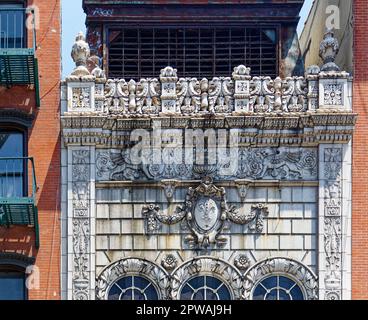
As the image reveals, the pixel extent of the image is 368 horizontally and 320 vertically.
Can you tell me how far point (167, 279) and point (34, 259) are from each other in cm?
352

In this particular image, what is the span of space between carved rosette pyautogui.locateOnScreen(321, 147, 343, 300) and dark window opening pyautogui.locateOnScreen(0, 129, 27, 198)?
7.97 metres

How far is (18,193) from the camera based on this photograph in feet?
149

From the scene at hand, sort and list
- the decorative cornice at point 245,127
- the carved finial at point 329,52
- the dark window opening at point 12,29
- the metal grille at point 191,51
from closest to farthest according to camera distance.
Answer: the decorative cornice at point 245,127, the carved finial at point 329,52, the dark window opening at point 12,29, the metal grille at point 191,51

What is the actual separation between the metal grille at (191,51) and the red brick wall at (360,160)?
207 inches

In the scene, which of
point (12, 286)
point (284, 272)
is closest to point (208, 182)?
point (284, 272)

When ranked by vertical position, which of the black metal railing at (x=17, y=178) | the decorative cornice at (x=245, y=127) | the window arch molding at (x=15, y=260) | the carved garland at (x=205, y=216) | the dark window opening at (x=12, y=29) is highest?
the dark window opening at (x=12, y=29)

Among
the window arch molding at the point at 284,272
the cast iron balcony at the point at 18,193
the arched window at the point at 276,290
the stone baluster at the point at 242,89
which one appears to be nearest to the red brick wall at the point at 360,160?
the window arch molding at the point at 284,272

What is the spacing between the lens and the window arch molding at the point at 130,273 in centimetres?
4472

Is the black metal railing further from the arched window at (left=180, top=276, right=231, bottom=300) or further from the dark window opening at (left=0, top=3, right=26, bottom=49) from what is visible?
the arched window at (left=180, top=276, right=231, bottom=300)

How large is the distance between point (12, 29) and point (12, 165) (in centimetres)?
369

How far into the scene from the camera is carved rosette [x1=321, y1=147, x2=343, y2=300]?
44.7 metres

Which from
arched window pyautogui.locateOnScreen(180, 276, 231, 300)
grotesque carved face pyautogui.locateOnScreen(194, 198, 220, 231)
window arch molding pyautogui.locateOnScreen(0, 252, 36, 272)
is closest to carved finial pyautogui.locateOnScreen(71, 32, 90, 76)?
grotesque carved face pyautogui.locateOnScreen(194, 198, 220, 231)

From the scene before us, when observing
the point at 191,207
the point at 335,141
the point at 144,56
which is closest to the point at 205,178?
the point at 191,207

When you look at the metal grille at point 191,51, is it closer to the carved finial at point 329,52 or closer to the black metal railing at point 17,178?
the carved finial at point 329,52
